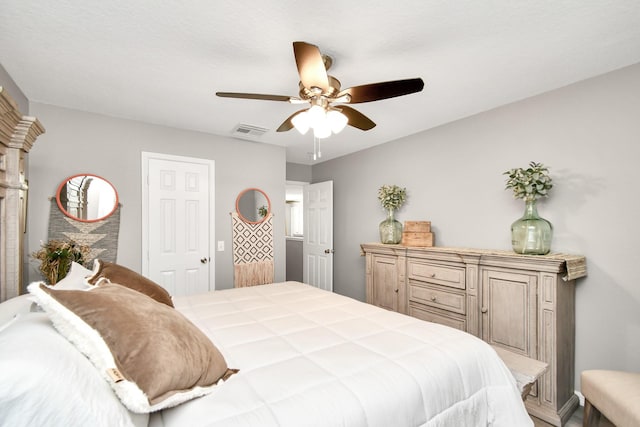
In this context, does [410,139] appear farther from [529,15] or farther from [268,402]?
[268,402]

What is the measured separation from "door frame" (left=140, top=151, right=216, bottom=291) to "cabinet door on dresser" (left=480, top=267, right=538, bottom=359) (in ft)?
9.47

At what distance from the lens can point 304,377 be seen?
1158 mm

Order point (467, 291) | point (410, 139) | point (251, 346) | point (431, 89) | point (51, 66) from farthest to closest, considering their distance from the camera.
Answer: point (410, 139), point (467, 291), point (431, 89), point (51, 66), point (251, 346)

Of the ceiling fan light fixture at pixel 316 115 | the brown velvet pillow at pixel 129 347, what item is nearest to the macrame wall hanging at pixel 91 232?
the brown velvet pillow at pixel 129 347

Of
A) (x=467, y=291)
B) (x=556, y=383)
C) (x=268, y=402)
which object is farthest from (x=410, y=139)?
(x=268, y=402)

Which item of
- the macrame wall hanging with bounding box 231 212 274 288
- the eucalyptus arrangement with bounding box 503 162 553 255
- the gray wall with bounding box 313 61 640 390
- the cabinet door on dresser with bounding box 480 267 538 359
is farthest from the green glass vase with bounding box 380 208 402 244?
the macrame wall hanging with bounding box 231 212 274 288

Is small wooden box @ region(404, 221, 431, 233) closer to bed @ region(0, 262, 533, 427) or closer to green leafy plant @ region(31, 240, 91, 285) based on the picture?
bed @ region(0, 262, 533, 427)

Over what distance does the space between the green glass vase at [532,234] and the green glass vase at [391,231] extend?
1335mm

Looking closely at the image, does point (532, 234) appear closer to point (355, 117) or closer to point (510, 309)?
point (510, 309)

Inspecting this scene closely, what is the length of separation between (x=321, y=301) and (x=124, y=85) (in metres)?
2.32

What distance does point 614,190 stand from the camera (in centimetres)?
214

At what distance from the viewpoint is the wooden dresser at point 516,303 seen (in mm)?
2090

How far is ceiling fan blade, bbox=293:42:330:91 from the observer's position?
1.43 metres

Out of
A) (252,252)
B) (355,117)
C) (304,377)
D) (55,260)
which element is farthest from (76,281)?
(252,252)
